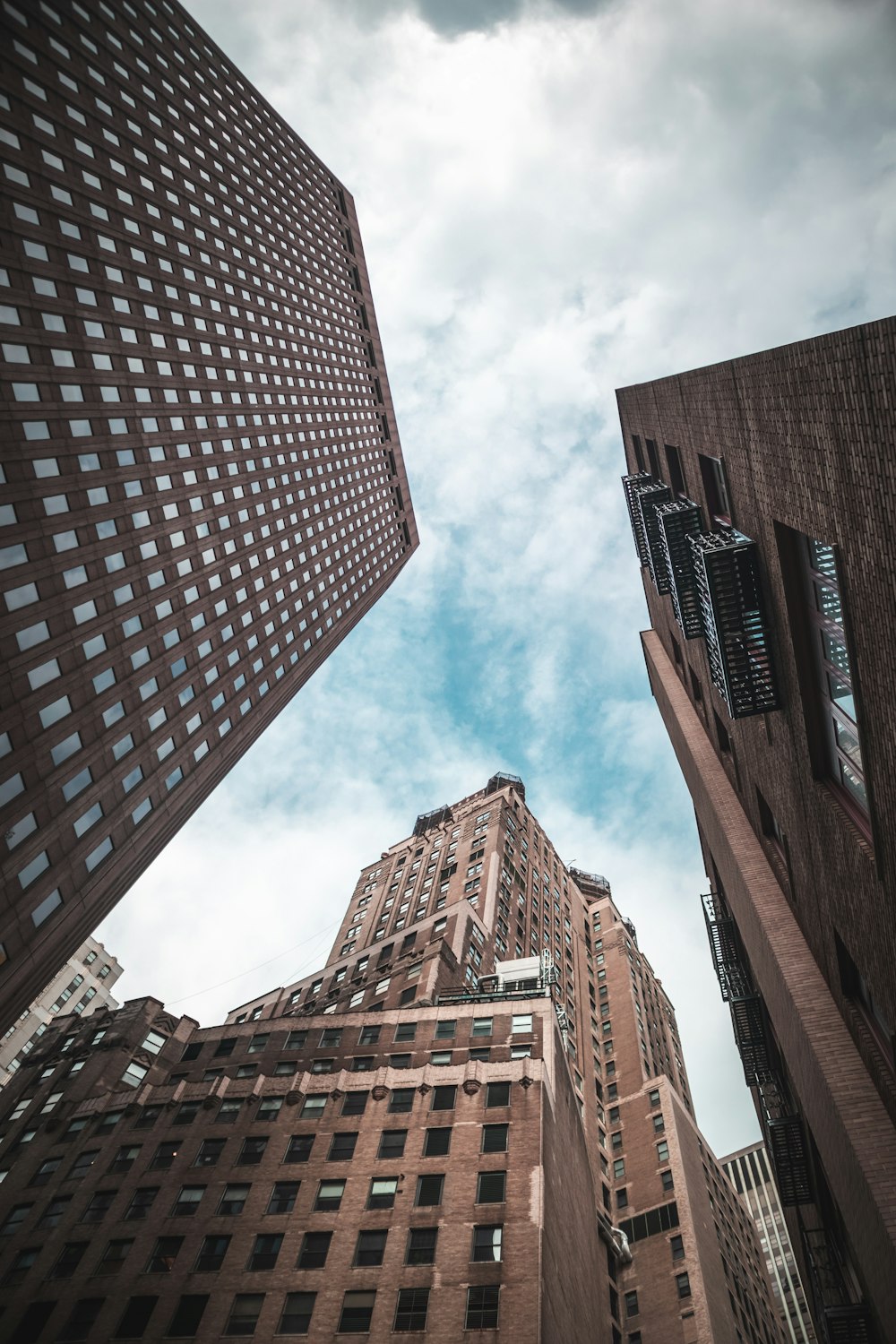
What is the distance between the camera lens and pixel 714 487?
25.1 metres

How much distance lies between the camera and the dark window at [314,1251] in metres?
33.6

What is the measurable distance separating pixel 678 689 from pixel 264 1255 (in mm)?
36039

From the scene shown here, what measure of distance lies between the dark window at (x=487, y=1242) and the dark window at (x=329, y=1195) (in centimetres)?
724

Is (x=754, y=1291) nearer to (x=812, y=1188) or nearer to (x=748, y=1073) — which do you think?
(x=748, y=1073)

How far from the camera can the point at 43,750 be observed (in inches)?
1471

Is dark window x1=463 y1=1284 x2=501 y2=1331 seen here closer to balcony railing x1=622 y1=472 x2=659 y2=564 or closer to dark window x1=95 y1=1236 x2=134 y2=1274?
dark window x1=95 y1=1236 x2=134 y2=1274

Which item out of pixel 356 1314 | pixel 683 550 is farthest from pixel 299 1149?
pixel 683 550

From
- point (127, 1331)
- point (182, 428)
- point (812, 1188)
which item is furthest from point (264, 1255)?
point (182, 428)

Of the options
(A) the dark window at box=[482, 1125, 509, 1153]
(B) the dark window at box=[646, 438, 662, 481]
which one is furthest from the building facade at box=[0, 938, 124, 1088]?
(B) the dark window at box=[646, 438, 662, 481]

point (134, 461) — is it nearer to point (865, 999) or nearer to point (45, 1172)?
point (45, 1172)

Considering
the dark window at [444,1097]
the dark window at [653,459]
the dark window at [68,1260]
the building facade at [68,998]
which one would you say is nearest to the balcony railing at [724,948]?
the dark window at [444,1097]

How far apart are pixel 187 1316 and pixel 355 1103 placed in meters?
11.9

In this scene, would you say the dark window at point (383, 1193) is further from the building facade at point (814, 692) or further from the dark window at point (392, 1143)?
the building facade at point (814, 692)

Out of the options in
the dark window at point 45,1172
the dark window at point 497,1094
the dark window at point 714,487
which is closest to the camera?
the dark window at point 714,487
